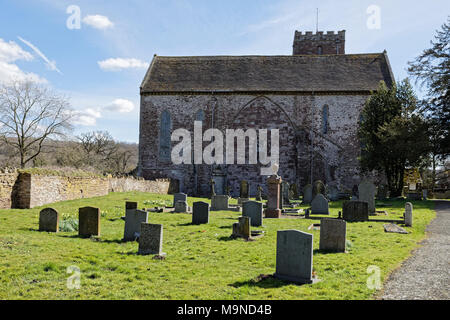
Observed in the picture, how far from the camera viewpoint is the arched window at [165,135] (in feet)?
101

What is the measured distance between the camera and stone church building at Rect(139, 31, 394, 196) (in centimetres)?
2900

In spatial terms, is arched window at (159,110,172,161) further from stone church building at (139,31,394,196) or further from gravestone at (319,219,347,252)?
gravestone at (319,219,347,252)

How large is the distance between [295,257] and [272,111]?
996 inches

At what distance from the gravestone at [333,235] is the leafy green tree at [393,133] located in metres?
16.1

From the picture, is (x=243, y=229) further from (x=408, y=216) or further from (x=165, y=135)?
(x=165, y=135)

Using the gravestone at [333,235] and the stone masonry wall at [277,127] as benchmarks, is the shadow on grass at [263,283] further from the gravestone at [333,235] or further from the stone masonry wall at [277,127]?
the stone masonry wall at [277,127]

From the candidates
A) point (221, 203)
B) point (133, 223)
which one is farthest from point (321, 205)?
point (133, 223)

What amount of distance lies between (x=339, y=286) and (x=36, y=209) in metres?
12.6

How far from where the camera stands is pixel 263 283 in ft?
19.2

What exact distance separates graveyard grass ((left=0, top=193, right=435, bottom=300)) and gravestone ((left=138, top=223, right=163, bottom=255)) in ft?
0.99

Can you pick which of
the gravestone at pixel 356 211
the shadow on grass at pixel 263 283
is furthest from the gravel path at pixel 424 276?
the gravestone at pixel 356 211

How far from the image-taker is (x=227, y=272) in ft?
21.5

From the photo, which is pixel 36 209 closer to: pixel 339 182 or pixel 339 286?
pixel 339 286
